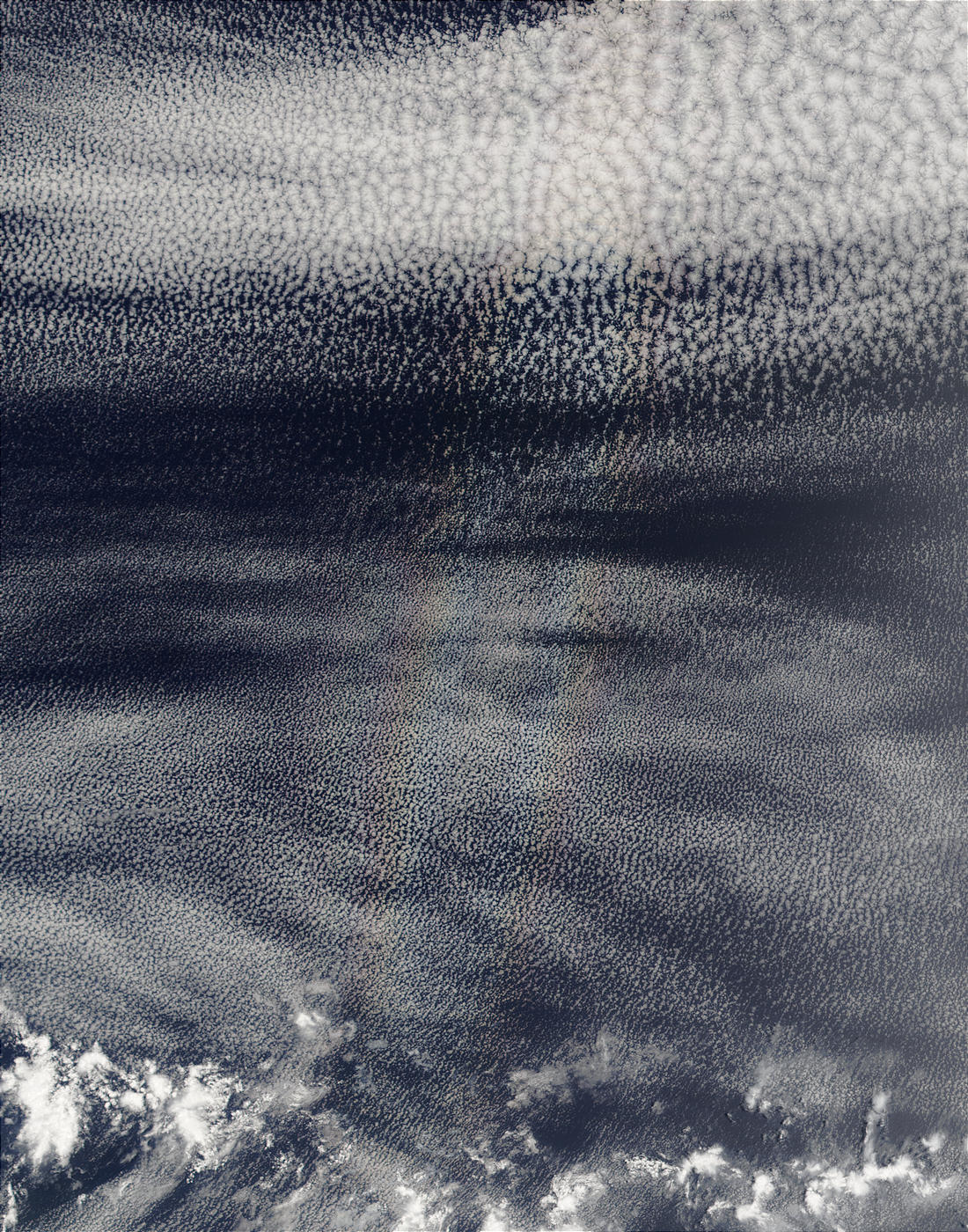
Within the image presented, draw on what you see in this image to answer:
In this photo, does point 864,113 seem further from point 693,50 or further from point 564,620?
point 564,620

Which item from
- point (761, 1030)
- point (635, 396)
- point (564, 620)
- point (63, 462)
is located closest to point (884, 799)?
point (761, 1030)

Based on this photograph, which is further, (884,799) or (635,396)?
(884,799)

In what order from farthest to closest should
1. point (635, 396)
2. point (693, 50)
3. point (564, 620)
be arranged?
point (564, 620)
point (635, 396)
point (693, 50)

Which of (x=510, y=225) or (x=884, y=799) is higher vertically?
(x=510, y=225)

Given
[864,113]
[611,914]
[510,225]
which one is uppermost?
[864,113]

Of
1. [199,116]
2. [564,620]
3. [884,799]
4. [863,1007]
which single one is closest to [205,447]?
[199,116]

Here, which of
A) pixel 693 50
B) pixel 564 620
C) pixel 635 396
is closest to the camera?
pixel 693 50
